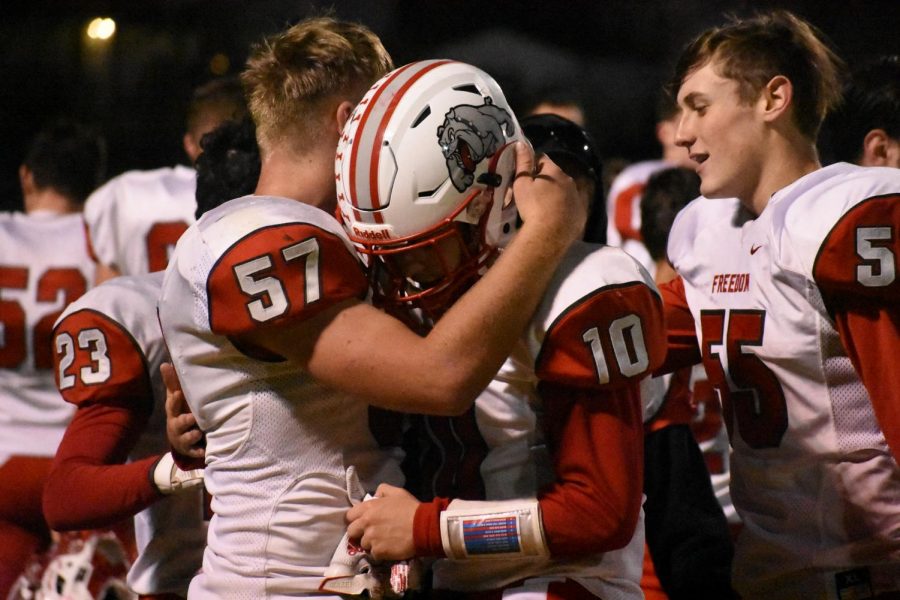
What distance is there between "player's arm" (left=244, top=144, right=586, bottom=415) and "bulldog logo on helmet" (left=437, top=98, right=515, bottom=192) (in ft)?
0.33

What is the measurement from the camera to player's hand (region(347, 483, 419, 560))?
1.56 m

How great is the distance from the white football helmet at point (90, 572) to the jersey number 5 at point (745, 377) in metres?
1.30

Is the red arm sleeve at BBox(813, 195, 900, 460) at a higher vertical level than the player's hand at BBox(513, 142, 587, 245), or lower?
lower

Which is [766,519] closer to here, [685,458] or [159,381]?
[685,458]

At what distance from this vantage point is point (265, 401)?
5.29ft

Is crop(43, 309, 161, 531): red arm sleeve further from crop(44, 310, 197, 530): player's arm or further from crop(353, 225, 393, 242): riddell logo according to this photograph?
crop(353, 225, 393, 242): riddell logo

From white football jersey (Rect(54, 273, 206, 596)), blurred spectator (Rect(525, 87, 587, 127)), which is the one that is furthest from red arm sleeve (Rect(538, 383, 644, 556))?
blurred spectator (Rect(525, 87, 587, 127))

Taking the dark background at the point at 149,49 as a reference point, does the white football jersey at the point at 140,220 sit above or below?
below

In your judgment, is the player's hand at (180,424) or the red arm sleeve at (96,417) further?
the red arm sleeve at (96,417)

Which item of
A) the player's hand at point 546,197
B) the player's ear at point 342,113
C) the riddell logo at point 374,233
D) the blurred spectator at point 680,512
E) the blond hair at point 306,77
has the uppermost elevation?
the blond hair at point 306,77

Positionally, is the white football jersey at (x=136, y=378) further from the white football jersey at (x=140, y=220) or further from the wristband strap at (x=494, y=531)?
the white football jersey at (x=140, y=220)

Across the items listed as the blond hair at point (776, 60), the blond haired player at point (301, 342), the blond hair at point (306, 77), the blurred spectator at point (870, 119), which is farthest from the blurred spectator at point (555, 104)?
the blond haired player at point (301, 342)

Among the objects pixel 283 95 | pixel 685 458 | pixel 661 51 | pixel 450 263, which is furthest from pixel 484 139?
pixel 661 51

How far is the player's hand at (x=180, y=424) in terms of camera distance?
69.9 inches
